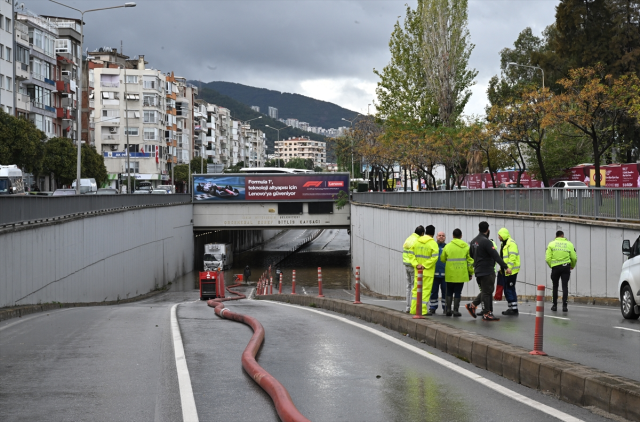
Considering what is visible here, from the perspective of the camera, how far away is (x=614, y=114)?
128 feet

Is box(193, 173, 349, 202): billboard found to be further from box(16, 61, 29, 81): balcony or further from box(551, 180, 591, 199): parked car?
box(551, 180, 591, 199): parked car

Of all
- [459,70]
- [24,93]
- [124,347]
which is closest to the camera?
[124,347]

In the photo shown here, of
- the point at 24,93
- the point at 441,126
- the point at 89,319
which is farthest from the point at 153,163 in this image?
the point at 89,319

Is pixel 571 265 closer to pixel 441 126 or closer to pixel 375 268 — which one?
A: pixel 375 268

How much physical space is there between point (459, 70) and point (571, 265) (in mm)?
38060

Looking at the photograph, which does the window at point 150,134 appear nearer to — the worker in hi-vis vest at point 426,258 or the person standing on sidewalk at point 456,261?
the worker in hi-vis vest at point 426,258

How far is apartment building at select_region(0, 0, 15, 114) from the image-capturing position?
61.7m

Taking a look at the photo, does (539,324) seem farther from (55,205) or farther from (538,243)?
(55,205)

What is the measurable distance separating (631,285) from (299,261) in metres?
67.0

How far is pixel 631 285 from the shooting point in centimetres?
1460

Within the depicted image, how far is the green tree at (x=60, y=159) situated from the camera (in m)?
66.9

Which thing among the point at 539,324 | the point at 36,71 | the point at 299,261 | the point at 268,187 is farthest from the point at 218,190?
the point at 539,324

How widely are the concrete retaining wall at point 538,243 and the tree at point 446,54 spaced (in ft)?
43.0

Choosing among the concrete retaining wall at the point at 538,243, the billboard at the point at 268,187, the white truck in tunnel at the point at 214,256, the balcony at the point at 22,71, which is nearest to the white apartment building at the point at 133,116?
the balcony at the point at 22,71
